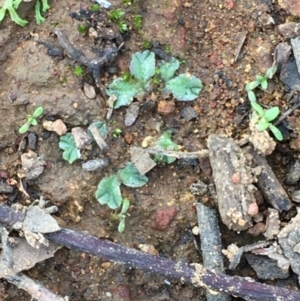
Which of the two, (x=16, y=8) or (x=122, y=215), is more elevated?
(x=16, y=8)

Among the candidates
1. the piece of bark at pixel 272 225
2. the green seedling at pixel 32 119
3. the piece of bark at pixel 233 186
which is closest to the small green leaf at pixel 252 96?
the piece of bark at pixel 233 186

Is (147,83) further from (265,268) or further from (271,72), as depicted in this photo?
(265,268)

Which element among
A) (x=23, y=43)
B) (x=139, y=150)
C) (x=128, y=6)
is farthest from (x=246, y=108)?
(x=23, y=43)

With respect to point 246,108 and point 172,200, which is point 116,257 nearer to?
point 172,200

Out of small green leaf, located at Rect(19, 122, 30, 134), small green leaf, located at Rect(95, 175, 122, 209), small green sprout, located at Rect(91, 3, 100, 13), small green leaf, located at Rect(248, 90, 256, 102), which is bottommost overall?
small green leaf, located at Rect(95, 175, 122, 209)

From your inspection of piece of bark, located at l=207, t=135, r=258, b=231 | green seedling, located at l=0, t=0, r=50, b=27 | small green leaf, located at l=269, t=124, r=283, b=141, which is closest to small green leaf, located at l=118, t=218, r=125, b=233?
piece of bark, located at l=207, t=135, r=258, b=231

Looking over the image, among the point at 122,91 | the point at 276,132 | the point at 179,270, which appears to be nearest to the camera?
the point at 179,270

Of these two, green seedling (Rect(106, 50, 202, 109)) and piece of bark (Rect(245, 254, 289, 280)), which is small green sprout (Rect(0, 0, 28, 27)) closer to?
green seedling (Rect(106, 50, 202, 109))

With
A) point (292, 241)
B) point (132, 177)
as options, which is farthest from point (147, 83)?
point (292, 241)
